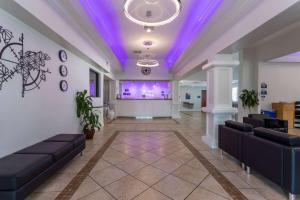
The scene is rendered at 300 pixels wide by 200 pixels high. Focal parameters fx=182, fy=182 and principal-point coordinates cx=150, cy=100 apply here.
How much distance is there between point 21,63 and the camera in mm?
3010

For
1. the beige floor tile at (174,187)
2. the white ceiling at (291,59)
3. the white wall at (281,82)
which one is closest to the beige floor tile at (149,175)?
the beige floor tile at (174,187)

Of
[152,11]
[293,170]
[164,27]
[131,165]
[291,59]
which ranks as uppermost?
[164,27]

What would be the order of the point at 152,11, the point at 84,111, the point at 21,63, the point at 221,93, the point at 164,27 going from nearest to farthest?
the point at 21,63 < the point at 152,11 < the point at 221,93 < the point at 84,111 < the point at 164,27

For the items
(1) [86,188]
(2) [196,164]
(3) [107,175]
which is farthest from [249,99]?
(1) [86,188]

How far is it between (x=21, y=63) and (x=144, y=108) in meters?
8.89

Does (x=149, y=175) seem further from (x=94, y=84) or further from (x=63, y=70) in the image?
(x=94, y=84)

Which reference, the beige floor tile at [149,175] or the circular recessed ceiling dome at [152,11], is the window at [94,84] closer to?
the circular recessed ceiling dome at [152,11]

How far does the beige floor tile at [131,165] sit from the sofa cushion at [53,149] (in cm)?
100

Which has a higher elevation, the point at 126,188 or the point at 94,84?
the point at 94,84

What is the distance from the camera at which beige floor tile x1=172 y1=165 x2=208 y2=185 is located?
9.53ft

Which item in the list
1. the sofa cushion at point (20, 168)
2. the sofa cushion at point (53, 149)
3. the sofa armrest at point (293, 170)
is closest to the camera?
the sofa cushion at point (20, 168)

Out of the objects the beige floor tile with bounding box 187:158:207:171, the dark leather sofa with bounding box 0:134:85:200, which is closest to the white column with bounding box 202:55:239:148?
the beige floor tile with bounding box 187:158:207:171

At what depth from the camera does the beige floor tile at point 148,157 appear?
3836 mm

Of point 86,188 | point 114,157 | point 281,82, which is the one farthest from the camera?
point 281,82
